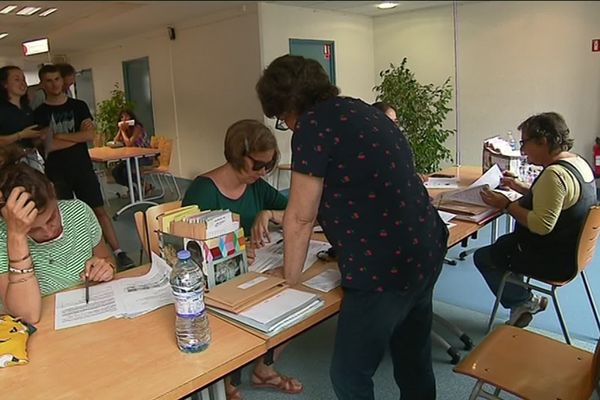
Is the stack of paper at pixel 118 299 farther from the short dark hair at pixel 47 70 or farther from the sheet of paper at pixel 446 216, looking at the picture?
the short dark hair at pixel 47 70

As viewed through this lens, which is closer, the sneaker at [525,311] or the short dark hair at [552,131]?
the short dark hair at [552,131]

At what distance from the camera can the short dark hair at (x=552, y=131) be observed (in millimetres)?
1988

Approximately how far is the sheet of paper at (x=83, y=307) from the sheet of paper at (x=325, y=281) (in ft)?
1.69

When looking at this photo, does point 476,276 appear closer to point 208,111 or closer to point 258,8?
point 258,8

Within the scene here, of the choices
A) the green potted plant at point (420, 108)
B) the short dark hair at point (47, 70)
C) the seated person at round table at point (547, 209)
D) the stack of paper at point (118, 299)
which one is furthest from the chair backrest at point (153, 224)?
the green potted plant at point (420, 108)

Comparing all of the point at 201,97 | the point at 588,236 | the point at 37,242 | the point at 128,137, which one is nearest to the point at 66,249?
the point at 37,242

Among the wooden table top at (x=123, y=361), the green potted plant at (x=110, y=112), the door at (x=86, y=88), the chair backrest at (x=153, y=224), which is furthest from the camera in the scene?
the green potted plant at (x=110, y=112)

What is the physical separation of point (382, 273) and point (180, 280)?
0.46 meters

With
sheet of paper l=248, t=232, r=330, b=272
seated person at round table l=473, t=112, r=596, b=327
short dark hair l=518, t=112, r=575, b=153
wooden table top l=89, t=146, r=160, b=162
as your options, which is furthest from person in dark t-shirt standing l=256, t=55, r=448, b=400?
wooden table top l=89, t=146, r=160, b=162

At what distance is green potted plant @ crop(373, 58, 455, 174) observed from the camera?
3.93 meters

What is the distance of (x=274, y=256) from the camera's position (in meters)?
1.57

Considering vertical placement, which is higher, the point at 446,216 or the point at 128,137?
the point at 128,137

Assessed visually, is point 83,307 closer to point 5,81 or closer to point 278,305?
point 278,305

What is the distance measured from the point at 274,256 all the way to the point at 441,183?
1.58m
